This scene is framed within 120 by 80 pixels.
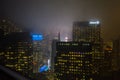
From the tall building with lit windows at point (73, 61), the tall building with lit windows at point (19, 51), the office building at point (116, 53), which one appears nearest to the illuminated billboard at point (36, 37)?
the tall building with lit windows at point (73, 61)

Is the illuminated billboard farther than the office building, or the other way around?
the illuminated billboard

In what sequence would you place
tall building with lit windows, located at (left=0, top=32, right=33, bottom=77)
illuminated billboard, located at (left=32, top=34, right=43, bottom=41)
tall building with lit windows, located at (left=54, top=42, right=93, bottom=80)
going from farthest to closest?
illuminated billboard, located at (left=32, top=34, right=43, bottom=41)
tall building with lit windows, located at (left=54, top=42, right=93, bottom=80)
tall building with lit windows, located at (left=0, top=32, right=33, bottom=77)

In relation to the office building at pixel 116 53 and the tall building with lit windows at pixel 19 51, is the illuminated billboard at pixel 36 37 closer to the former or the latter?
the tall building with lit windows at pixel 19 51

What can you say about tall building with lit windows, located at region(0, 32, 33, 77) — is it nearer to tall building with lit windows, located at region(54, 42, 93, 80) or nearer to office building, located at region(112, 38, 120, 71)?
tall building with lit windows, located at region(54, 42, 93, 80)

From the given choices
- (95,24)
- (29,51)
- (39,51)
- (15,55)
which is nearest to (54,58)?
(39,51)

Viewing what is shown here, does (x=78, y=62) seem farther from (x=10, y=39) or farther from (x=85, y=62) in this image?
(x=10, y=39)

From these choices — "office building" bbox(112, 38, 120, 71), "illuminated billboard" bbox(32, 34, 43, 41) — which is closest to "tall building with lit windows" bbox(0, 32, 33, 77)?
"illuminated billboard" bbox(32, 34, 43, 41)
